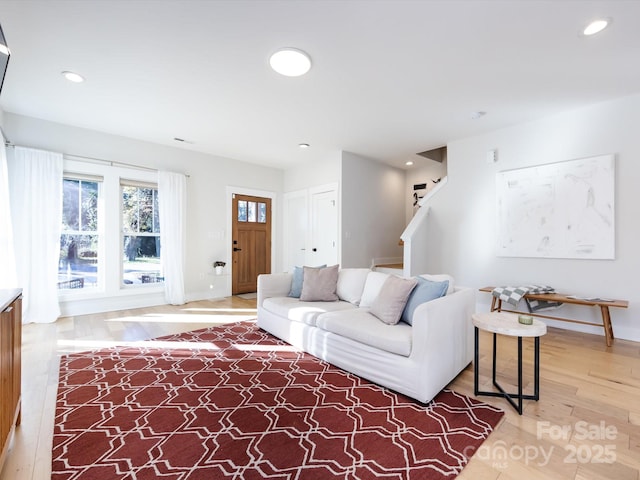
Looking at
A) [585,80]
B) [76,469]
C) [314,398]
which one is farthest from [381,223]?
[76,469]

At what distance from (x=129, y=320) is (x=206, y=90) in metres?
3.12

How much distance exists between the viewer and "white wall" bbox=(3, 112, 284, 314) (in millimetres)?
4141

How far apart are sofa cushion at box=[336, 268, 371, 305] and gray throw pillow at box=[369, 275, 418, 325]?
581 mm

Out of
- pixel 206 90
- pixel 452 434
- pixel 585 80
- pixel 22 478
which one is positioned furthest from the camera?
pixel 206 90

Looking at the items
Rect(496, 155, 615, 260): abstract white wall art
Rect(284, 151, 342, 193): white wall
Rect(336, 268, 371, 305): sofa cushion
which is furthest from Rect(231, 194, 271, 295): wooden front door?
Rect(496, 155, 615, 260): abstract white wall art

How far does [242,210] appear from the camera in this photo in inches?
238

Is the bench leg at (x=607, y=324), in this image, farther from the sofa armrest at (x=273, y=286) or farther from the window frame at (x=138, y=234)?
the window frame at (x=138, y=234)

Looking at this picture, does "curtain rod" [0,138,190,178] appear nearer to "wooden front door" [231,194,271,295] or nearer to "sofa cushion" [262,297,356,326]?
"wooden front door" [231,194,271,295]

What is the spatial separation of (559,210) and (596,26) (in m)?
2.16

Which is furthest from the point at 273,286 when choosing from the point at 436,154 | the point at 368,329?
the point at 436,154

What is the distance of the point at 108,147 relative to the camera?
450 centimetres

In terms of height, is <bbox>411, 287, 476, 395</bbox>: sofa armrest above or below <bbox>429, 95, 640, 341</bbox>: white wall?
below

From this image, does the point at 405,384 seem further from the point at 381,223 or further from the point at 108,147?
the point at 108,147

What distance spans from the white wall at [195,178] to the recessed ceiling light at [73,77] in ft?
5.34
